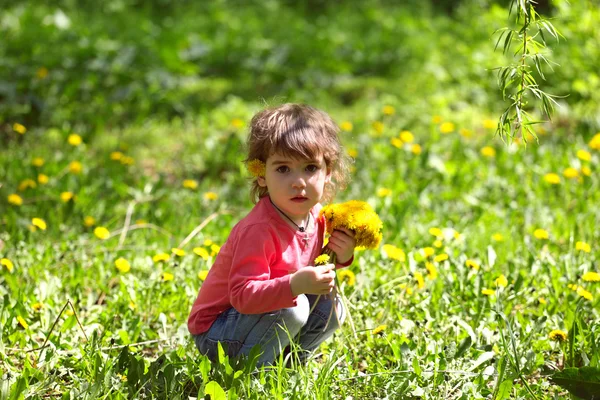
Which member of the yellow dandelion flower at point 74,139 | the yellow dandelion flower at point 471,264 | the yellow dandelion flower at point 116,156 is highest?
the yellow dandelion flower at point 74,139

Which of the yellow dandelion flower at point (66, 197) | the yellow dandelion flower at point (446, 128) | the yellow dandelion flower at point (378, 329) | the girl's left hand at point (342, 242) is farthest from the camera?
the yellow dandelion flower at point (446, 128)

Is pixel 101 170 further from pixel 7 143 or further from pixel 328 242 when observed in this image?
pixel 328 242

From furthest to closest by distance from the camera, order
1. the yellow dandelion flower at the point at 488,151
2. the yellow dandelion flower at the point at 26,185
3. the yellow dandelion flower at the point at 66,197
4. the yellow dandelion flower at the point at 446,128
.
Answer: the yellow dandelion flower at the point at 446,128
the yellow dandelion flower at the point at 488,151
the yellow dandelion flower at the point at 26,185
the yellow dandelion flower at the point at 66,197

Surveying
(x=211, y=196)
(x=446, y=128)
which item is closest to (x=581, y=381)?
(x=211, y=196)

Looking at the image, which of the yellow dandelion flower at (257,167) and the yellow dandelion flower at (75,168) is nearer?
the yellow dandelion flower at (257,167)

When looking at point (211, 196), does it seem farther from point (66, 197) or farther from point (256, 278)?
point (256, 278)

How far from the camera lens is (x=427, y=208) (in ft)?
13.4

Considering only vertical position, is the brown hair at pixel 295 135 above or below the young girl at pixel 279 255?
above

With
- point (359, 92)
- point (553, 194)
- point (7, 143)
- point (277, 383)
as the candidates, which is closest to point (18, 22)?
point (7, 143)

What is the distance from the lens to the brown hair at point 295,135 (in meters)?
2.24

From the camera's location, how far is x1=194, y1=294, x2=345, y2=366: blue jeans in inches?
90.0

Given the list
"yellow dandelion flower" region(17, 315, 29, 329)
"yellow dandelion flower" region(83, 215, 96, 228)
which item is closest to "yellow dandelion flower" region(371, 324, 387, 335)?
"yellow dandelion flower" region(17, 315, 29, 329)

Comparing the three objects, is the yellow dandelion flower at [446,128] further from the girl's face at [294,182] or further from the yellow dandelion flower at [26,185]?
the girl's face at [294,182]

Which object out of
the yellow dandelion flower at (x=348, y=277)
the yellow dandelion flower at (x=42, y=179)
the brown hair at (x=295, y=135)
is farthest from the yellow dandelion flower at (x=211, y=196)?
the brown hair at (x=295, y=135)
